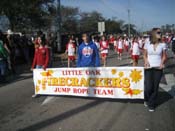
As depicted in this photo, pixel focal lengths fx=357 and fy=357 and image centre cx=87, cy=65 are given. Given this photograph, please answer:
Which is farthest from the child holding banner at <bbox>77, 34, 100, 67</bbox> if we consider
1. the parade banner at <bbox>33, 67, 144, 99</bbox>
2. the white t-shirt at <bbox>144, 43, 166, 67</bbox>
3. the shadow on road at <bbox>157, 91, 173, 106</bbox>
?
→ the white t-shirt at <bbox>144, 43, 166, 67</bbox>

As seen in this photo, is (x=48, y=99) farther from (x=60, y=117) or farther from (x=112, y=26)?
(x=112, y=26)

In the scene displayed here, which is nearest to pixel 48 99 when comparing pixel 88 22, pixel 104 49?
pixel 104 49

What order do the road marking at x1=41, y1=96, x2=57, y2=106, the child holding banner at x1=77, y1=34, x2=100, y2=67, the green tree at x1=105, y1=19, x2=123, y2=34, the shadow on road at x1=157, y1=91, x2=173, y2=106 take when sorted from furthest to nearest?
1. the green tree at x1=105, y1=19, x2=123, y2=34
2. the child holding banner at x1=77, y1=34, x2=100, y2=67
3. the road marking at x1=41, y1=96, x2=57, y2=106
4. the shadow on road at x1=157, y1=91, x2=173, y2=106

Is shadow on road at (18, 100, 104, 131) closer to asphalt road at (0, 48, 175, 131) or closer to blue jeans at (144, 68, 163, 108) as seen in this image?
asphalt road at (0, 48, 175, 131)

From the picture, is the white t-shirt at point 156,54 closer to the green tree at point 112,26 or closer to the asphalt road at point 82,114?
the asphalt road at point 82,114

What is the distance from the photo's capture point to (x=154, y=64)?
7.76 meters

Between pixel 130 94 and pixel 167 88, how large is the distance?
93.7 inches

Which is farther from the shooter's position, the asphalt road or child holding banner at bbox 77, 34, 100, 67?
child holding banner at bbox 77, 34, 100, 67

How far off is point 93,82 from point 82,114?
1.49m

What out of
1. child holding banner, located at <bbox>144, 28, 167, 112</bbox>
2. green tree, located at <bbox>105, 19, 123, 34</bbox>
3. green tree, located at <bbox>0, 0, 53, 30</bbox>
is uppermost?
green tree, located at <bbox>0, 0, 53, 30</bbox>

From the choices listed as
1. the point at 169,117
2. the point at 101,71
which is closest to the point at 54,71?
the point at 101,71

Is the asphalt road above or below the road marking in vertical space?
above

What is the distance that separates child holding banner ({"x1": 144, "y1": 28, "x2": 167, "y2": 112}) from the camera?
7746mm

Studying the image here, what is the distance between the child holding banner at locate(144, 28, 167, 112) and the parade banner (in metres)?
0.35
